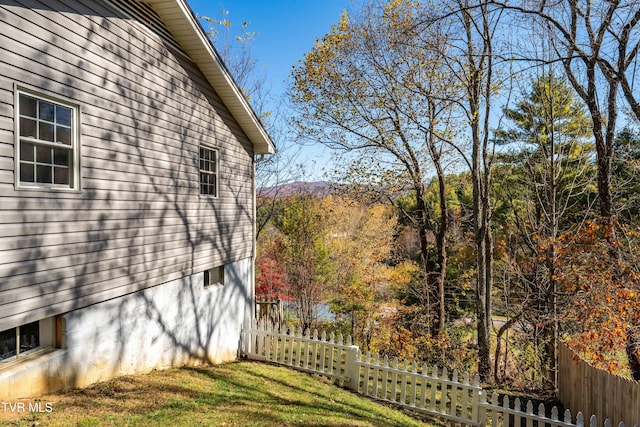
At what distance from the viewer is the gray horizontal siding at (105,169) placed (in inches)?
161

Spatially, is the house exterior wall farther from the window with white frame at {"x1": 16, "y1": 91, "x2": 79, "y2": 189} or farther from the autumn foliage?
the autumn foliage

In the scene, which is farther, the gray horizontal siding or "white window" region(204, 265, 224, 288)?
"white window" region(204, 265, 224, 288)

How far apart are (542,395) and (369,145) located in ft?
32.9

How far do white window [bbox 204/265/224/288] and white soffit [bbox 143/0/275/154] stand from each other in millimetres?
4051

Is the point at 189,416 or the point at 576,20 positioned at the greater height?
the point at 576,20

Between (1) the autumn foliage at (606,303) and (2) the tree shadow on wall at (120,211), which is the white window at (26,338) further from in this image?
(1) the autumn foliage at (606,303)

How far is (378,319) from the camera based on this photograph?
17.4m

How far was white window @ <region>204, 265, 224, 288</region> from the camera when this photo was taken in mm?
8906

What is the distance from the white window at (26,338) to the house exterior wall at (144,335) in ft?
0.57

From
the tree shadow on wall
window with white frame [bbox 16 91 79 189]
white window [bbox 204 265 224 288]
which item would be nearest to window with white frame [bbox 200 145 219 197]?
the tree shadow on wall

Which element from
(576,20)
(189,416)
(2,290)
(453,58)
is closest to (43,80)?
(2,290)

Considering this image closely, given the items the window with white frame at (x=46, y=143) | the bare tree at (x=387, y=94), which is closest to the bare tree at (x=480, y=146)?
the bare tree at (x=387, y=94)

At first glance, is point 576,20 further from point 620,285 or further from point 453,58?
point 620,285

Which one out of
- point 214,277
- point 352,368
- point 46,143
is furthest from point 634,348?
point 46,143
